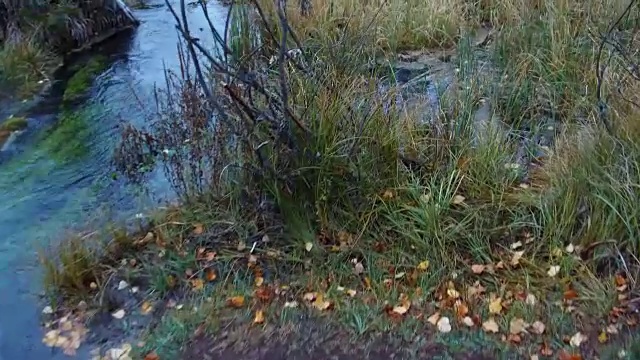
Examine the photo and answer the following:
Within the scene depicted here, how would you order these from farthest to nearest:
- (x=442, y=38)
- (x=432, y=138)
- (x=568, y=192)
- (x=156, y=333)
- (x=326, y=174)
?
(x=442, y=38), (x=432, y=138), (x=326, y=174), (x=568, y=192), (x=156, y=333)

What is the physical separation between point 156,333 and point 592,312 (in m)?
2.21

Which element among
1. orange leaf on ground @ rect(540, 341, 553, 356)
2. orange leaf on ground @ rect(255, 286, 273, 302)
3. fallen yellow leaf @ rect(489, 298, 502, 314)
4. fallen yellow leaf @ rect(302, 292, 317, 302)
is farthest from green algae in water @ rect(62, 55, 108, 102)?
orange leaf on ground @ rect(540, 341, 553, 356)

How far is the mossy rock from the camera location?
6.53 meters

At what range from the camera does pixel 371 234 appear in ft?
14.5

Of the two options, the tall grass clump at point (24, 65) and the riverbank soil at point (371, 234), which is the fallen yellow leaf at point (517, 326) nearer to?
the riverbank soil at point (371, 234)

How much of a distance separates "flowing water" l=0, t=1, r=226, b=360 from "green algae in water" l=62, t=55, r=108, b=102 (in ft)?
0.30

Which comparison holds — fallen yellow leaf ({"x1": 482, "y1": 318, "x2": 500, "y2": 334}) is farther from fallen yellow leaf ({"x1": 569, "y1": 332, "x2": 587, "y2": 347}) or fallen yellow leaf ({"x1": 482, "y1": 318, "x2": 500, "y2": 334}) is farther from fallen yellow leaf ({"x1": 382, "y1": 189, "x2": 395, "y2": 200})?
fallen yellow leaf ({"x1": 382, "y1": 189, "x2": 395, "y2": 200})

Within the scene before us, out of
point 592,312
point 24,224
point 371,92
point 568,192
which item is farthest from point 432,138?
point 24,224

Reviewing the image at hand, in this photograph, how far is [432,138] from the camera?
4.80 m

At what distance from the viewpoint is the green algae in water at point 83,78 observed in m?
7.33

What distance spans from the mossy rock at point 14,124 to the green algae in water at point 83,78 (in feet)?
2.01

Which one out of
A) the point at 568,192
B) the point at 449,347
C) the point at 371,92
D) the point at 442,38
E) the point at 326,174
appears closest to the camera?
the point at 449,347

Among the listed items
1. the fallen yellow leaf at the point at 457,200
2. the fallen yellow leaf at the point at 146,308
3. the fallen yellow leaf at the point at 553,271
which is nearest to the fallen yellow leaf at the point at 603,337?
the fallen yellow leaf at the point at 553,271

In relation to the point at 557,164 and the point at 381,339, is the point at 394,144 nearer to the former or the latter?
the point at 557,164
